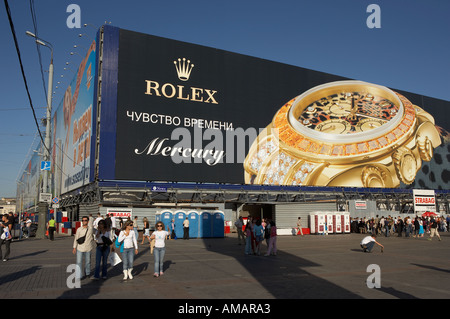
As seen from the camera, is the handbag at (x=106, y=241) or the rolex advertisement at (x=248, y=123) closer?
the handbag at (x=106, y=241)

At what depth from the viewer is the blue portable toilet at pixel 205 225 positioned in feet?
92.0

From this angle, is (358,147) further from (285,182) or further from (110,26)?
(110,26)

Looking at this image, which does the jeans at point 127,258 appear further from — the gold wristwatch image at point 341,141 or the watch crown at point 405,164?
the watch crown at point 405,164

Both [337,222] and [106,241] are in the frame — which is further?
[337,222]

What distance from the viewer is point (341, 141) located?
4200 cm

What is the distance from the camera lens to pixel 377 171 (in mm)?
44562

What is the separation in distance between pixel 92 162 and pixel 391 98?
35511 mm

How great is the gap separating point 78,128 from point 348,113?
99.9 feet

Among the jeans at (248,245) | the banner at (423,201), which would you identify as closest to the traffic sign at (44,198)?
the jeans at (248,245)

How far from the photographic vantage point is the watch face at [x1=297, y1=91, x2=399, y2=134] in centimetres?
4269

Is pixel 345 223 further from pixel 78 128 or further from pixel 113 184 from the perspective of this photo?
pixel 78 128

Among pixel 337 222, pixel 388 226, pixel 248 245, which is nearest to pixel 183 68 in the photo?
pixel 337 222

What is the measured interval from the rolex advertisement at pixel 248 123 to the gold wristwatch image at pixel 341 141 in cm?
11
